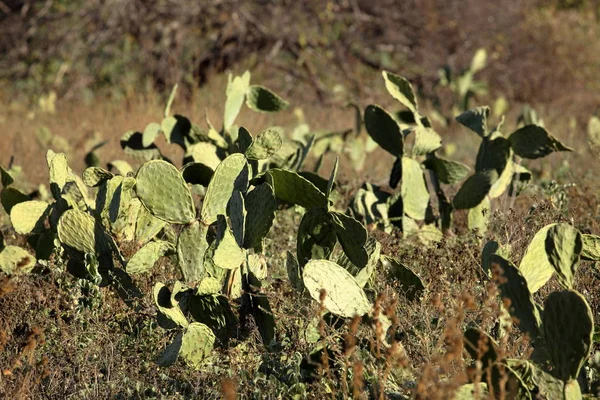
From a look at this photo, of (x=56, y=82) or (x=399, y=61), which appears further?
(x=399, y=61)

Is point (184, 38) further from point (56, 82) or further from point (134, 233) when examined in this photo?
point (134, 233)

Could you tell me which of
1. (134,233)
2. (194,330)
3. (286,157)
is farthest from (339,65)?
(194,330)

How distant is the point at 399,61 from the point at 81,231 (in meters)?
7.90

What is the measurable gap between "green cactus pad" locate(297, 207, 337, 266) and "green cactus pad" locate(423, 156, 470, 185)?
1294 mm

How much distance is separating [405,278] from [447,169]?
1314mm

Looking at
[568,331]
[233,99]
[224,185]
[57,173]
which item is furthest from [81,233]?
[568,331]

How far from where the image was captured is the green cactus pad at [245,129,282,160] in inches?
123


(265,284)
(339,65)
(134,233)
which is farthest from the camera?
(339,65)

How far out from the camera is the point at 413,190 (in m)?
4.05

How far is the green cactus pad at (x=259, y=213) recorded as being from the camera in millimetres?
2906

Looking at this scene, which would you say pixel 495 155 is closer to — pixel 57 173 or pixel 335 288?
pixel 335 288

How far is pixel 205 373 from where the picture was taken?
2.79 m

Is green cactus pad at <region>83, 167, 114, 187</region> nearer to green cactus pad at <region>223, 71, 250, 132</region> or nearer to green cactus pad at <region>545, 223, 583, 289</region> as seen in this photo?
Result: green cactus pad at <region>223, 71, 250, 132</region>

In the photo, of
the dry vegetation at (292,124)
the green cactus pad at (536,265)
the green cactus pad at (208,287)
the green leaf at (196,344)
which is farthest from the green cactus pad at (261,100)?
the green cactus pad at (536,265)
